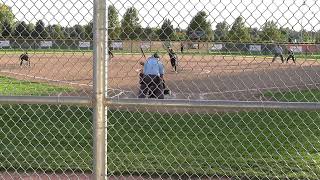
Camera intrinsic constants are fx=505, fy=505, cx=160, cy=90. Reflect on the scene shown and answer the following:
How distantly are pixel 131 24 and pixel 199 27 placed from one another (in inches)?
21.5

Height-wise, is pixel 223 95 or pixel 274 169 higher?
pixel 223 95

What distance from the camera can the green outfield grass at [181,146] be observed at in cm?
693

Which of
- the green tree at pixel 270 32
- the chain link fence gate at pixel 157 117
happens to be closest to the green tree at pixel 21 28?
the chain link fence gate at pixel 157 117

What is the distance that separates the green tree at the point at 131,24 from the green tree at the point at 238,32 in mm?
749

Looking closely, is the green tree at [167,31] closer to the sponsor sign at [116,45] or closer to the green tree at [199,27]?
the green tree at [199,27]

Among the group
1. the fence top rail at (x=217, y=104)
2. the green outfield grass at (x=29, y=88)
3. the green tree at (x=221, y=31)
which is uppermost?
the green outfield grass at (x=29, y=88)

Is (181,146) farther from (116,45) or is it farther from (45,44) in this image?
(116,45)

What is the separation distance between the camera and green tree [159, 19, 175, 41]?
3.90m

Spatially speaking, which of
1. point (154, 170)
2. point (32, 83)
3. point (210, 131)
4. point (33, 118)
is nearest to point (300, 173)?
point (154, 170)

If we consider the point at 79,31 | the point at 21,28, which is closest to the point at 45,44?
the point at 21,28

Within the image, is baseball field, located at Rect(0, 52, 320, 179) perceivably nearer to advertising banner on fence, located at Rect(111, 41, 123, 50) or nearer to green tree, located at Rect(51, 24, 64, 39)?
advertising banner on fence, located at Rect(111, 41, 123, 50)

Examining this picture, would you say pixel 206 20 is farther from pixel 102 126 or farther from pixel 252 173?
pixel 252 173

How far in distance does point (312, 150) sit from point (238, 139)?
1304 mm

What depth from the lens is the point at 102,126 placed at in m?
3.49
